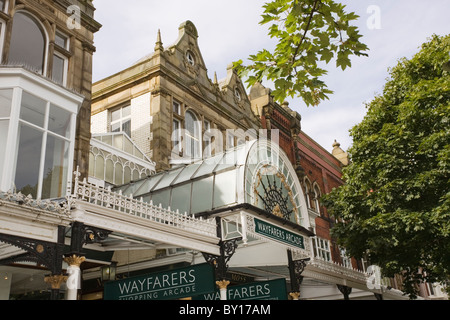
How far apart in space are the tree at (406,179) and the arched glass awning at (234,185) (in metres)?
3.10

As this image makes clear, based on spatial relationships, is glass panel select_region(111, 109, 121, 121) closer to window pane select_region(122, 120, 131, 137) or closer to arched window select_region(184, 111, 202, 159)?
window pane select_region(122, 120, 131, 137)

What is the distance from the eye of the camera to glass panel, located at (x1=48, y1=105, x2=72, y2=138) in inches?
497

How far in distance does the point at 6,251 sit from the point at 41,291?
554cm

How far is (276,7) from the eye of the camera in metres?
6.87

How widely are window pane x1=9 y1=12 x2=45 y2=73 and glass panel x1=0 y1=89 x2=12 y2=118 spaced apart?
106 inches


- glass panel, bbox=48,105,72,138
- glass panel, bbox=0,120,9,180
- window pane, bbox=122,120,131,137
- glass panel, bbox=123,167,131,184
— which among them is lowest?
glass panel, bbox=0,120,9,180

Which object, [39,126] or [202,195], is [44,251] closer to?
[39,126]

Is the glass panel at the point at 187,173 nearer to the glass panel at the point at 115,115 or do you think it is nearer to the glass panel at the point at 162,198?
the glass panel at the point at 162,198

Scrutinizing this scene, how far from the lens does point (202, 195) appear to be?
575 inches

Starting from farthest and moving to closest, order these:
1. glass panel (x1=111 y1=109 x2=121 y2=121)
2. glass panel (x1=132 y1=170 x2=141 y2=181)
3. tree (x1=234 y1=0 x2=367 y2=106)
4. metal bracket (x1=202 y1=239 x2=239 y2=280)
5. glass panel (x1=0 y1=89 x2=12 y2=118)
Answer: glass panel (x1=111 y1=109 x2=121 y2=121), glass panel (x1=132 y1=170 x2=141 y2=181), metal bracket (x1=202 y1=239 x2=239 y2=280), glass panel (x1=0 y1=89 x2=12 y2=118), tree (x1=234 y1=0 x2=367 y2=106)

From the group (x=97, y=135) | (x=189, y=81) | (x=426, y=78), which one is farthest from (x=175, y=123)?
(x=426, y=78)

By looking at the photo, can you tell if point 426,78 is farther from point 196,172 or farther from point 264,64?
point 264,64

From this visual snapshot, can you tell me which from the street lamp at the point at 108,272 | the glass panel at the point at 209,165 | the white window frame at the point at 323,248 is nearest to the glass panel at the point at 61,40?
the glass panel at the point at 209,165

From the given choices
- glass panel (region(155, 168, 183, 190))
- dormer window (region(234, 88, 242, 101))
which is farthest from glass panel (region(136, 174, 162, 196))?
dormer window (region(234, 88, 242, 101))
